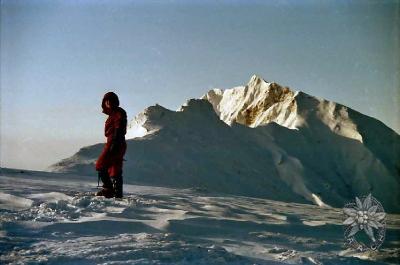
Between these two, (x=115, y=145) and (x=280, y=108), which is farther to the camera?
(x=280, y=108)

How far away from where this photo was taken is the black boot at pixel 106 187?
23.0 ft

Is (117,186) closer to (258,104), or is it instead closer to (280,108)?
(280,108)

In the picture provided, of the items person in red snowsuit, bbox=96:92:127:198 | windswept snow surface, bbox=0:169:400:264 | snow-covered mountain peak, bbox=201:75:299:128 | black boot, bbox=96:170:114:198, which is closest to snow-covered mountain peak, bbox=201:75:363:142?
snow-covered mountain peak, bbox=201:75:299:128

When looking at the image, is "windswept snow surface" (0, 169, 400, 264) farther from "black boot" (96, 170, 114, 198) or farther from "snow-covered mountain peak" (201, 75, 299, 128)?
"snow-covered mountain peak" (201, 75, 299, 128)

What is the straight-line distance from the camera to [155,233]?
4742 mm

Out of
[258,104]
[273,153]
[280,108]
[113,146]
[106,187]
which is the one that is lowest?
[106,187]

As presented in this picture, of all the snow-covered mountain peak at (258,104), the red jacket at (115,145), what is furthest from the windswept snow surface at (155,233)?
the snow-covered mountain peak at (258,104)

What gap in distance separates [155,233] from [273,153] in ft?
46.3

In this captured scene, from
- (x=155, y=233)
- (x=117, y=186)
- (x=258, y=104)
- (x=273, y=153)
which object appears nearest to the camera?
(x=155, y=233)

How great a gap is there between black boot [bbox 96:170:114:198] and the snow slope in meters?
3.83

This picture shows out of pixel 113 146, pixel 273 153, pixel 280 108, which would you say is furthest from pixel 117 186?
pixel 280 108

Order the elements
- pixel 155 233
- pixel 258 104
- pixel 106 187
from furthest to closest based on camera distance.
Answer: pixel 258 104, pixel 106 187, pixel 155 233

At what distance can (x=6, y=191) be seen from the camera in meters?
6.58

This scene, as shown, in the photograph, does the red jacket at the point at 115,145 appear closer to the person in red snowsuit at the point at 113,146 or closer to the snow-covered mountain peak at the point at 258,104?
the person in red snowsuit at the point at 113,146
